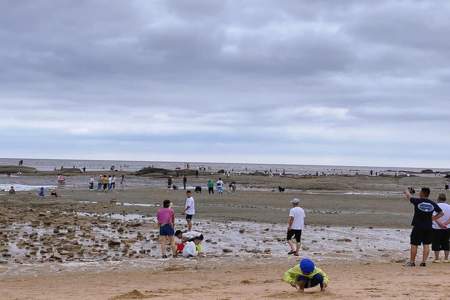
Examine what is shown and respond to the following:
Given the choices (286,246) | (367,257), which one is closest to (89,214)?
(286,246)

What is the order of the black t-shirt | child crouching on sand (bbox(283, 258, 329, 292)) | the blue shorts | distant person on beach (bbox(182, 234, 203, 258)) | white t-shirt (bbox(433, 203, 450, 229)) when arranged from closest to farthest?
child crouching on sand (bbox(283, 258, 329, 292)) → the black t-shirt → white t-shirt (bbox(433, 203, 450, 229)) → distant person on beach (bbox(182, 234, 203, 258)) → the blue shorts

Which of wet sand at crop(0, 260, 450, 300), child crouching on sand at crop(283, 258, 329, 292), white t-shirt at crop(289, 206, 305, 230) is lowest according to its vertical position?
wet sand at crop(0, 260, 450, 300)

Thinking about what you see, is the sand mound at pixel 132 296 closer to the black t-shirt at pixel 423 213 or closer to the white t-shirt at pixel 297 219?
the black t-shirt at pixel 423 213

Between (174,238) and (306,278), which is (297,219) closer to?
(174,238)

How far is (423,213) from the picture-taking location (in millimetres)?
14070

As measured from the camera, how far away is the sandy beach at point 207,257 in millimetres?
11023

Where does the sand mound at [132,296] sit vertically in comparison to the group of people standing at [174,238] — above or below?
below

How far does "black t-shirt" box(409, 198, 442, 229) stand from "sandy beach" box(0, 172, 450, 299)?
40.5 inches

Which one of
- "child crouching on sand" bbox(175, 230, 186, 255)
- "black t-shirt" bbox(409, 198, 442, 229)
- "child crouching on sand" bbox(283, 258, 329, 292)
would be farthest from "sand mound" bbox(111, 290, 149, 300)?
"black t-shirt" bbox(409, 198, 442, 229)

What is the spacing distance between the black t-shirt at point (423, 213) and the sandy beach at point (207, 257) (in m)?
1.03

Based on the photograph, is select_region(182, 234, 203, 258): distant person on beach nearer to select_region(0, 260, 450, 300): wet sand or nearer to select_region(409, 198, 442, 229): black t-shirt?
select_region(0, 260, 450, 300): wet sand

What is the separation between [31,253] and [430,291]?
1062 centimetres

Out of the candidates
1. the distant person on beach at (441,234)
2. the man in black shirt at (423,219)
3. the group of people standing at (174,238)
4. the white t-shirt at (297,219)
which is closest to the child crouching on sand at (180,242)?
the group of people standing at (174,238)

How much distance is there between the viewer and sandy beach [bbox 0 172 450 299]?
11023mm
